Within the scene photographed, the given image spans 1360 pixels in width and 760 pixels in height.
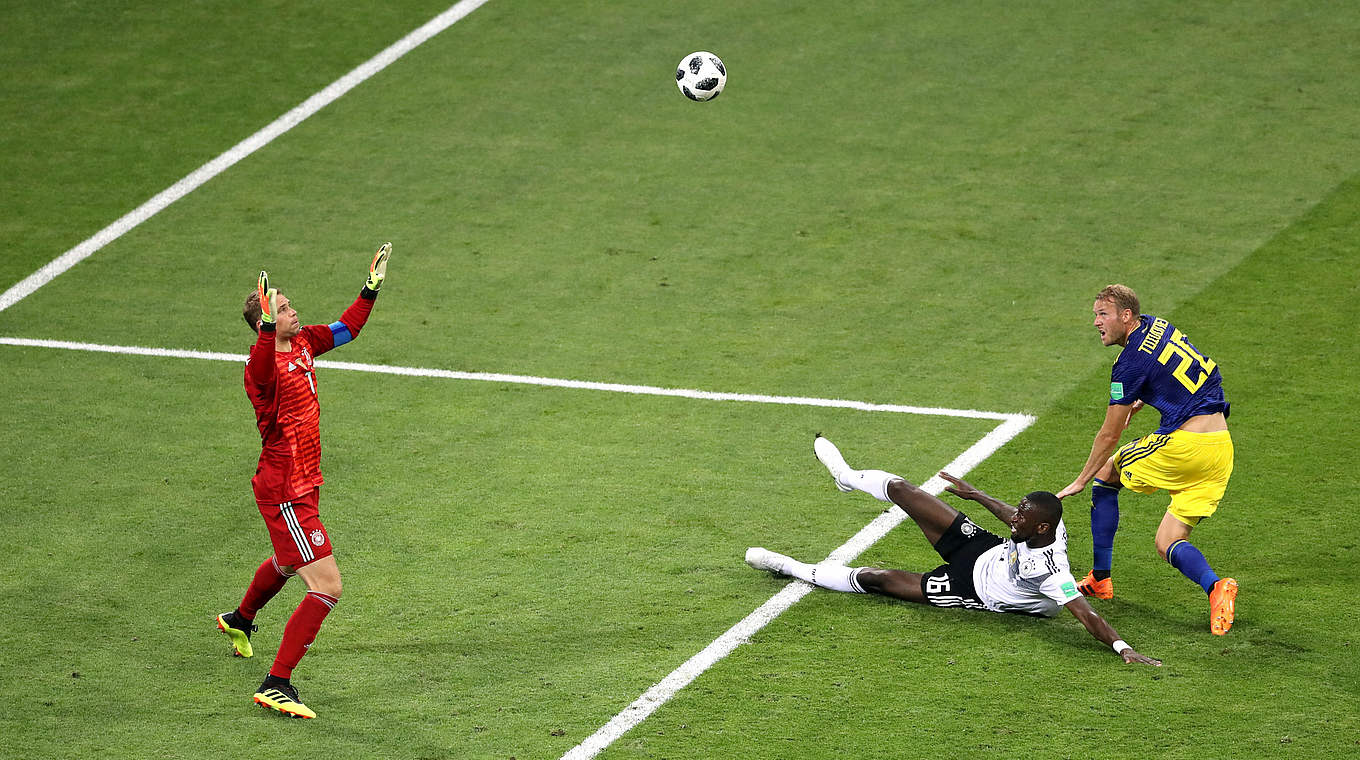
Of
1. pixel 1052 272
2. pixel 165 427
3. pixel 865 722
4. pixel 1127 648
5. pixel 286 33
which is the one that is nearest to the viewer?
pixel 865 722

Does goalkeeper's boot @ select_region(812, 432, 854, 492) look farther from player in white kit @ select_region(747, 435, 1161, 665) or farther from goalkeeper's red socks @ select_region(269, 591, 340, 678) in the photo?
goalkeeper's red socks @ select_region(269, 591, 340, 678)

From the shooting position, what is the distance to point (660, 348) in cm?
1401

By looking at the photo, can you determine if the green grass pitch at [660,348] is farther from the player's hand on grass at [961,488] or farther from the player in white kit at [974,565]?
the player's hand on grass at [961,488]

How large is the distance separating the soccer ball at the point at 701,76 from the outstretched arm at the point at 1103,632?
7.17 metres

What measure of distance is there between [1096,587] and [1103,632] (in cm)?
84

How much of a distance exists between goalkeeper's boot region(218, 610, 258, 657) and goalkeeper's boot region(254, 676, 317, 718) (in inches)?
25.9

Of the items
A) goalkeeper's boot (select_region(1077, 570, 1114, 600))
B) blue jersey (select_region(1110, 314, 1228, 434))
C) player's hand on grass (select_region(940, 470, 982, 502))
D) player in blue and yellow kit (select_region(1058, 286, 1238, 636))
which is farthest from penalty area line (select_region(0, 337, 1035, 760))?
blue jersey (select_region(1110, 314, 1228, 434))

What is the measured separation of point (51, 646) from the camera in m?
9.38

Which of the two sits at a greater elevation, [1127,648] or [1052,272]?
[1052,272]

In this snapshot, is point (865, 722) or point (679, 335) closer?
point (865, 722)

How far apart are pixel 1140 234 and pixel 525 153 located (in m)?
6.54

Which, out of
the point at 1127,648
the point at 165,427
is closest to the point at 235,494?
the point at 165,427

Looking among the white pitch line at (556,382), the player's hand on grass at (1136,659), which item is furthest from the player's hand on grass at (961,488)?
the white pitch line at (556,382)

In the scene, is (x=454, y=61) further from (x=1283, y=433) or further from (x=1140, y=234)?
(x=1283, y=433)
